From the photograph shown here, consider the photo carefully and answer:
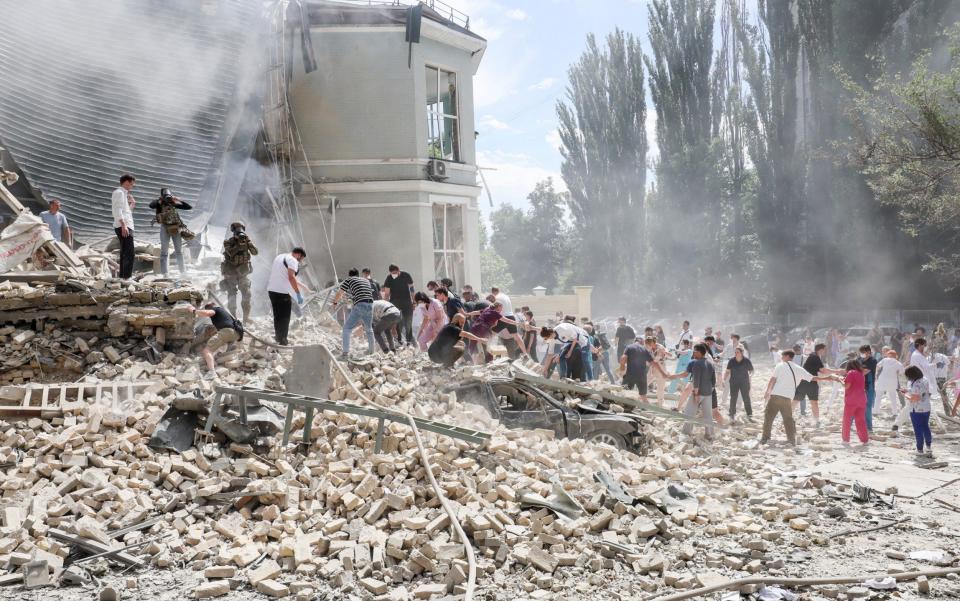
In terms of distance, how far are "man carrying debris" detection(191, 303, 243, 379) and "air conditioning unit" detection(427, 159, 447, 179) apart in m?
10.0

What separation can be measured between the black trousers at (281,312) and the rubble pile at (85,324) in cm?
104

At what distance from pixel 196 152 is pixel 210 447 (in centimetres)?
910

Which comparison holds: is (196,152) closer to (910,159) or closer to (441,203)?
(441,203)

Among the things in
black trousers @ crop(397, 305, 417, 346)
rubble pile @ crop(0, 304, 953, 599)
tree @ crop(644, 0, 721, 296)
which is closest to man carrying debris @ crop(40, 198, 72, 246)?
rubble pile @ crop(0, 304, 953, 599)

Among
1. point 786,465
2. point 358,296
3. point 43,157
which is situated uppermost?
point 43,157

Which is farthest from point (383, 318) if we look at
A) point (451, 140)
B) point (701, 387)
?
point (451, 140)

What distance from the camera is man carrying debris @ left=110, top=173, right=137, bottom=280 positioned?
32.4 feet

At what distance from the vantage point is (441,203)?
19641mm

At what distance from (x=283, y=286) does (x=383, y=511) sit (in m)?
4.47

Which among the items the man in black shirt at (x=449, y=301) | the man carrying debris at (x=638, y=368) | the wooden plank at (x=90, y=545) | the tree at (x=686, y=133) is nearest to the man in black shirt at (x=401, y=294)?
the man in black shirt at (x=449, y=301)

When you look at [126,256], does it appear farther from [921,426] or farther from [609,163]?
[609,163]

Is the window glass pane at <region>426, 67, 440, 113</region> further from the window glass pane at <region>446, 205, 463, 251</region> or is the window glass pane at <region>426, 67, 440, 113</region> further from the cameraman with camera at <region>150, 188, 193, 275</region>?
the cameraman with camera at <region>150, 188, 193, 275</region>

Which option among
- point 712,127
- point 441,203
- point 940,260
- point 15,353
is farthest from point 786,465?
point 712,127

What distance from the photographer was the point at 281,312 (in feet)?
33.8
